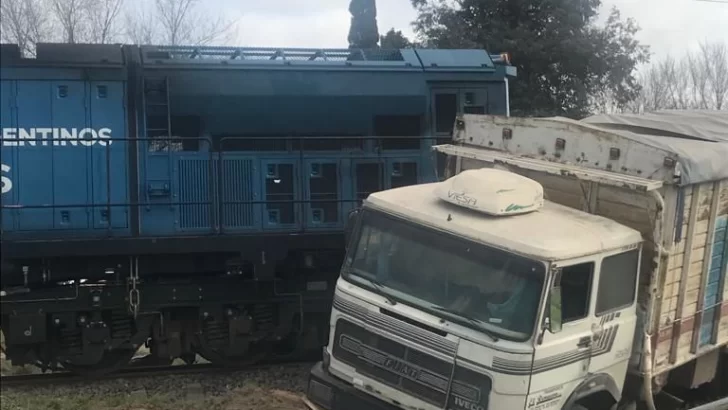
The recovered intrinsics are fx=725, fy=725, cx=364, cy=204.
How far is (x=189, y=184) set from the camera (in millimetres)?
8570

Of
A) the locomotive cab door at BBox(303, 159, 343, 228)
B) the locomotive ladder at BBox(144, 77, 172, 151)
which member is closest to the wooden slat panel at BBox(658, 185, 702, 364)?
the locomotive cab door at BBox(303, 159, 343, 228)

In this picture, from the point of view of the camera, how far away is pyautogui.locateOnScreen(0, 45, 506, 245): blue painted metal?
8102mm

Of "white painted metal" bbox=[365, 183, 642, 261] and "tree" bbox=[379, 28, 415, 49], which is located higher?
"tree" bbox=[379, 28, 415, 49]

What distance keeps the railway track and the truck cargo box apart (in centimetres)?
352

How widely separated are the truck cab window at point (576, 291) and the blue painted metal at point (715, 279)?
6.18ft

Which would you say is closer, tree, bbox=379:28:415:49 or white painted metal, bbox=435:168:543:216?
white painted metal, bbox=435:168:543:216

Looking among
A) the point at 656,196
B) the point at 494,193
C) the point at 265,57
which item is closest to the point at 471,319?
the point at 494,193

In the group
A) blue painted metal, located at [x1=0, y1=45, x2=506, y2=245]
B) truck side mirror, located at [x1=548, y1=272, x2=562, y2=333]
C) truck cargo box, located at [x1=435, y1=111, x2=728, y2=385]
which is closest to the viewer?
truck side mirror, located at [x1=548, y1=272, x2=562, y2=333]

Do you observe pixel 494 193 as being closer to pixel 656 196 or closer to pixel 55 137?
pixel 656 196

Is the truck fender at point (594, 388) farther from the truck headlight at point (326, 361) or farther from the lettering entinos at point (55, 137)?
the lettering entinos at point (55, 137)

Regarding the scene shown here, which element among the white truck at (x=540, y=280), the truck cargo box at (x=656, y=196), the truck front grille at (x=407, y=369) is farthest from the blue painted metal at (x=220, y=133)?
the truck front grille at (x=407, y=369)

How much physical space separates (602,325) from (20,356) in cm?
614

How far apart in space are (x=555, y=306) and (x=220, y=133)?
5190 mm

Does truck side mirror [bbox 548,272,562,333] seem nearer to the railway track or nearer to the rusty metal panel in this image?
the rusty metal panel
